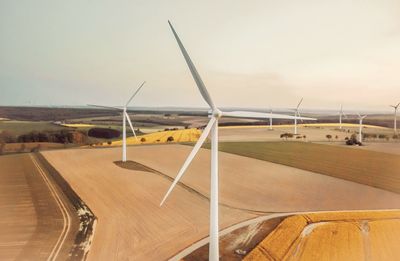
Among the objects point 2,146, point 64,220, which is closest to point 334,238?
point 64,220

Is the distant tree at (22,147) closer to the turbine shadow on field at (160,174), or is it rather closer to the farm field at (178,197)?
the farm field at (178,197)

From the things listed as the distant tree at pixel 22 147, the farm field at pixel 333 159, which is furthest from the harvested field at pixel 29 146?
the farm field at pixel 333 159

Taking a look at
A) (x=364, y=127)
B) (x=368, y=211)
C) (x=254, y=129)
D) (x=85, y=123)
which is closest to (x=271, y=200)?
(x=368, y=211)

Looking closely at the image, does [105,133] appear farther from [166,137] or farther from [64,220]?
[64,220]

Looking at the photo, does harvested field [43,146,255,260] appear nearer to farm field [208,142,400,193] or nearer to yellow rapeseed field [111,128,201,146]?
yellow rapeseed field [111,128,201,146]

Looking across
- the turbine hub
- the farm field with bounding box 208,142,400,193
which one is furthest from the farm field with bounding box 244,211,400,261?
the farm field with bounding box 208,142,400,193

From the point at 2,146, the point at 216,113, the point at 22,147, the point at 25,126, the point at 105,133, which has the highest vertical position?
the point at 216,113
